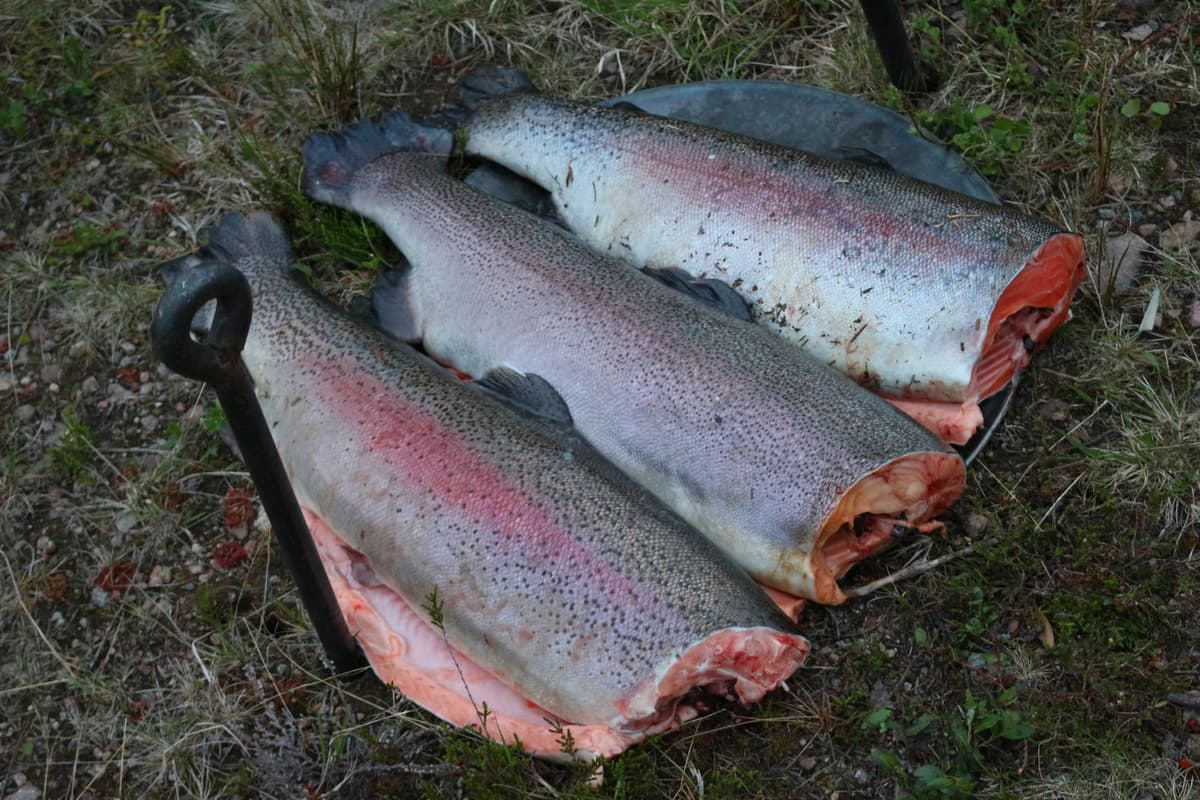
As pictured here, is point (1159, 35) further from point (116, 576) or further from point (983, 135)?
point (116, 576)

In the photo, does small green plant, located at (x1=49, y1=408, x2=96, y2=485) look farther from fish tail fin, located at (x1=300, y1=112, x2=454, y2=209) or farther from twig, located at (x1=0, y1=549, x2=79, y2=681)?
fish tail fin, located at (x1=300, y1=112, x2=454, y2=209)

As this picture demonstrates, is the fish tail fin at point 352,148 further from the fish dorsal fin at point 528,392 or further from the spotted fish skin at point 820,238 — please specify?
the fish dorsal fin at point 528,392

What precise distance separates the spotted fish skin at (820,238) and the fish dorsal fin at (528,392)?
0.67 meters

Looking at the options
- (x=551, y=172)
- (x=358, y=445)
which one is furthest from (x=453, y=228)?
(x=358, y=445)

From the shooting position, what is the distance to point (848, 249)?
3586 mm

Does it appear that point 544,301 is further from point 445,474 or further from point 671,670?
point 671,670

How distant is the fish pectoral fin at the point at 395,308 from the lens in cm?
381

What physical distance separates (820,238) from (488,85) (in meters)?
1.47

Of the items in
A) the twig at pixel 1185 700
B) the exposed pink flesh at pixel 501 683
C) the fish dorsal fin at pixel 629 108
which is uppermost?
the fish dorsal fin at pixel 629 108

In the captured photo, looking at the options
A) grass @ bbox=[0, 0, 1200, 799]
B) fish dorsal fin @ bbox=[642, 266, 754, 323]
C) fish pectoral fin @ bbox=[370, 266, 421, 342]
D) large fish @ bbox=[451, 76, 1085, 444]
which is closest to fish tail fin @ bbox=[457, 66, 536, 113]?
grass @ bbox=[0, 0, 1200, 799]

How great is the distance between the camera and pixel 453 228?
3.85 m

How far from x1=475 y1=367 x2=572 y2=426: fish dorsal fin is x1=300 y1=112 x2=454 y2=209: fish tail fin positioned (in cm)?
110

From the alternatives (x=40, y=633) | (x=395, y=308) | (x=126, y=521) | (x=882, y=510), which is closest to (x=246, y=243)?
(x=395, y=308)

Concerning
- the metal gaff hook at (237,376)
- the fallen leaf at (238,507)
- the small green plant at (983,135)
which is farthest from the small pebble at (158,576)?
the small green plant at (983,135)
